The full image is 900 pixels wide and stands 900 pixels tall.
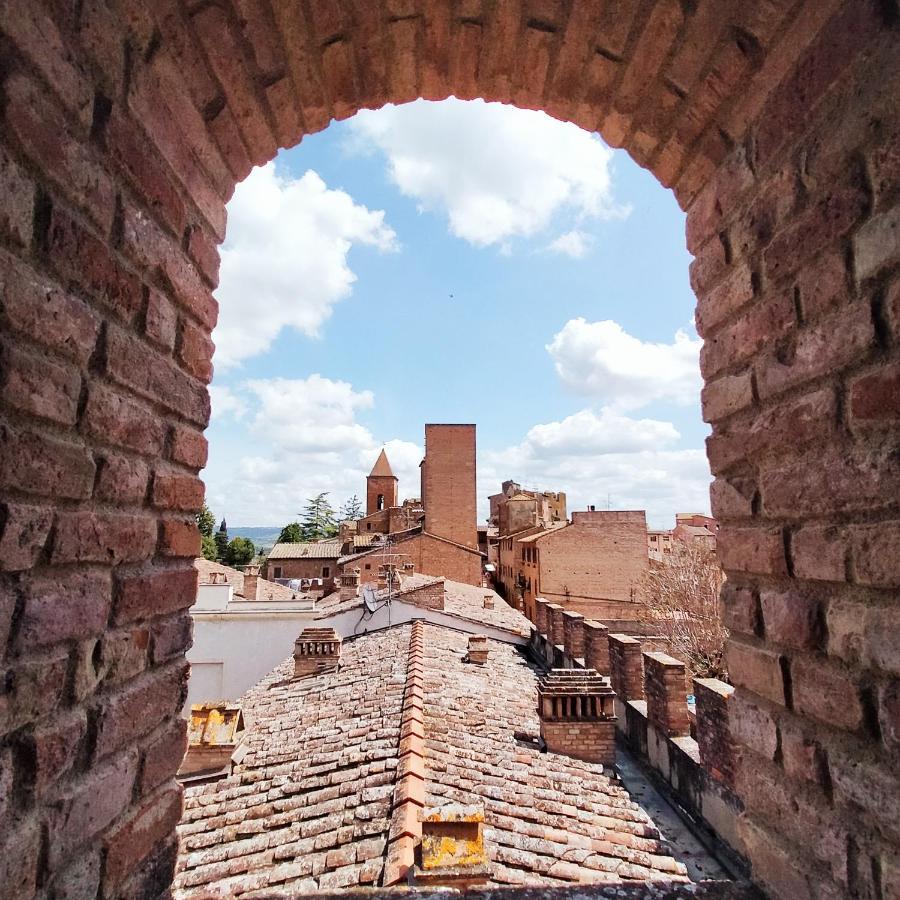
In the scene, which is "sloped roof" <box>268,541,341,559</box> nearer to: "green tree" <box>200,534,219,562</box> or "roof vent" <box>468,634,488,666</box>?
"green tree" <box>200,534,219,562</box>

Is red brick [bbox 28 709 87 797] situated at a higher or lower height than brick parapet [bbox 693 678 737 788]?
higher

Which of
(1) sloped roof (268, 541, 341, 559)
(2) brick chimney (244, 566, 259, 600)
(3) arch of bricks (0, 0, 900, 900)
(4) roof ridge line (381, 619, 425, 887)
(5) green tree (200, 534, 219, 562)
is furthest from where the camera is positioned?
(5) green tree (200, 534, 219, 562)

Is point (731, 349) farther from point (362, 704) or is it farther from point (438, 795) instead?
point (362, 704)

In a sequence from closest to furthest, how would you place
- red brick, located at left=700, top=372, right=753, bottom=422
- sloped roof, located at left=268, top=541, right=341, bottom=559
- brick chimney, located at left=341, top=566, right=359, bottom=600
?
red brick, located at left=700, top=372, right=753, bottom=422
brick chimney, located at left=341, top=566, right=359, bottom=600
sloped roof, located at left=268, top=541, right=341, bottom=559

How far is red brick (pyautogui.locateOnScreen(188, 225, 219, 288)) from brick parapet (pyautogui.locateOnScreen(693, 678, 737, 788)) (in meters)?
5.56

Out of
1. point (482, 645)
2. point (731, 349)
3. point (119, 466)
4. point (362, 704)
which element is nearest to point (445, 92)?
point (731, 349)

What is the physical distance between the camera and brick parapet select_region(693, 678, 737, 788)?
5305mm

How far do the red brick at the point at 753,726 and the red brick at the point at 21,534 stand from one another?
1823mm

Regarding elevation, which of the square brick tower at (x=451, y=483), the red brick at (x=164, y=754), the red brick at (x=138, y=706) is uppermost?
the square brick tower at (x=451, y=483)

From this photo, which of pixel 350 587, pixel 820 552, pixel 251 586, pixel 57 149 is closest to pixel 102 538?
pixel 57 149

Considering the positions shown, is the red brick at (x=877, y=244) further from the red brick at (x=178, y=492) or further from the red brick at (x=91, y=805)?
the red brick at (x=91, y=805)

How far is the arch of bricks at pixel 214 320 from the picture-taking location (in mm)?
1140

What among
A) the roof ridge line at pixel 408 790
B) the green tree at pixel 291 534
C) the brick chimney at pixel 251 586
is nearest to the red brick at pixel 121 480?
the roof ridge line at pixel 408 790

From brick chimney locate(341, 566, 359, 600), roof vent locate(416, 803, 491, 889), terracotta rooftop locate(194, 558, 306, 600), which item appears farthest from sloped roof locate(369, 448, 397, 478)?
roof vent locate(416, 803, 491, 889)
